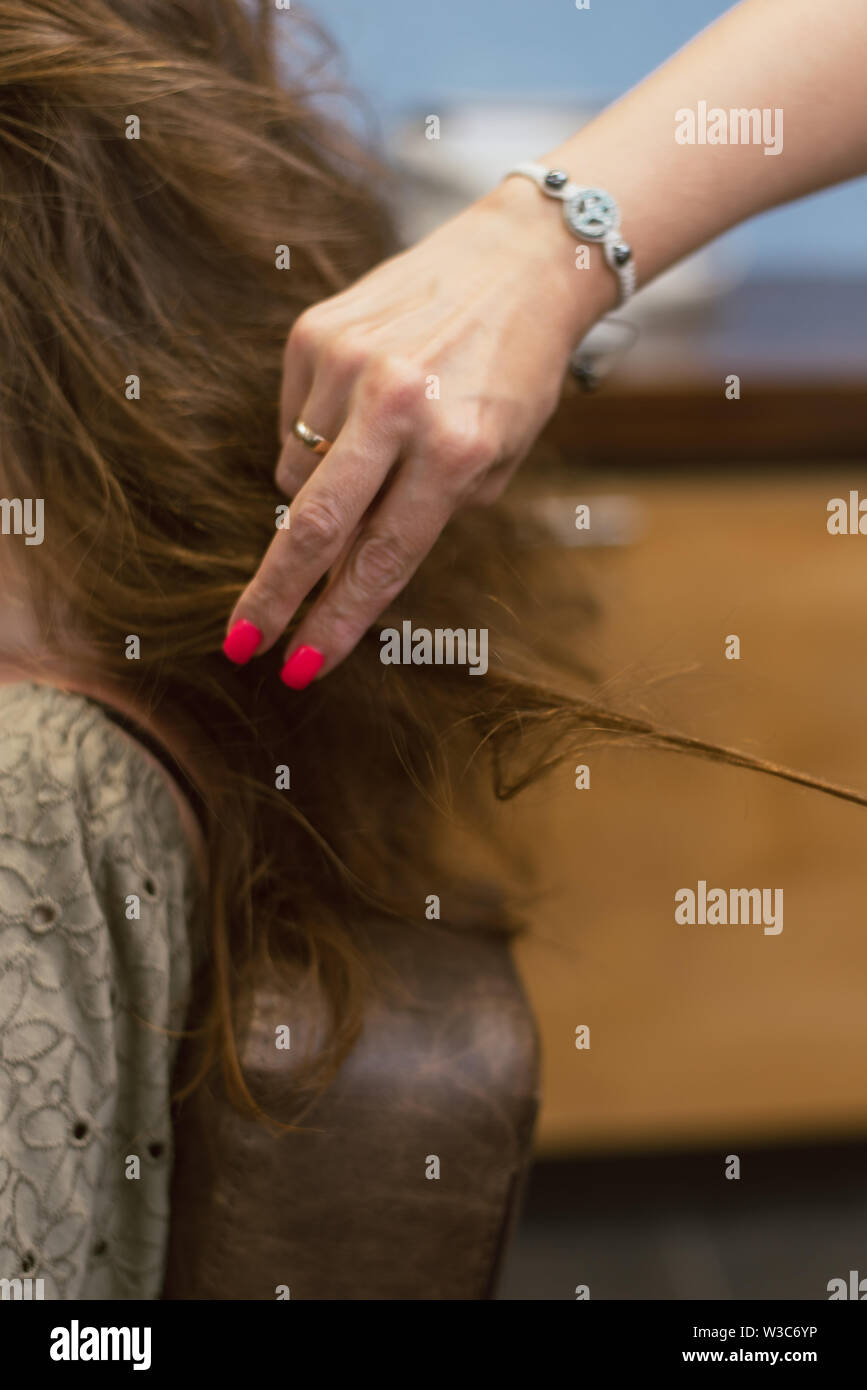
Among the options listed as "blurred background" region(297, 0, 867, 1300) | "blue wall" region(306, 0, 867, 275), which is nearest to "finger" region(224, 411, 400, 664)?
"blurred background" region(297, 0, 867, 1300)

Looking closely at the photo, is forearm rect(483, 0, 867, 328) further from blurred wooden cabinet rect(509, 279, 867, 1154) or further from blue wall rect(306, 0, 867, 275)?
blue wall rect(306, 0, 867, 275)

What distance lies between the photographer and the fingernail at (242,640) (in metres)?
0.54

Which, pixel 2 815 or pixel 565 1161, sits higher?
pixel 2 815

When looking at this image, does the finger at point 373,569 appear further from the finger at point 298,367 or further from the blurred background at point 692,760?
the blurred background at point 692,760

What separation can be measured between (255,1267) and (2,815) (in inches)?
10.0

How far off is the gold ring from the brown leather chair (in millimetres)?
270

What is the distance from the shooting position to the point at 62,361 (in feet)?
1.90

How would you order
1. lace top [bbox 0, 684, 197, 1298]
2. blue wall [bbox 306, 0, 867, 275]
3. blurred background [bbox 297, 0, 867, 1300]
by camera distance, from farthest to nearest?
blue wall [bbox 306, 0, 867, 275] → blurred background [bbox 297, 0, 867, 1300] → lace top [bbox 0, 684, 197, 1298]

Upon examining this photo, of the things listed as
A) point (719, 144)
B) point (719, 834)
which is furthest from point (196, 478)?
point (719, 834)

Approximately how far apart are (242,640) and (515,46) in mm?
1308

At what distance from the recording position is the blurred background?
121 centimetres

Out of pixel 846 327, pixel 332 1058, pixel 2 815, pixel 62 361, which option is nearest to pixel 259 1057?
pixel 332 1058

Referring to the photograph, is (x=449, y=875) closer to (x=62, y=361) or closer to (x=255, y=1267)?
(x=255, y=1267)

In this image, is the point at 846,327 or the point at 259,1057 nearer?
the point at 259,1057
